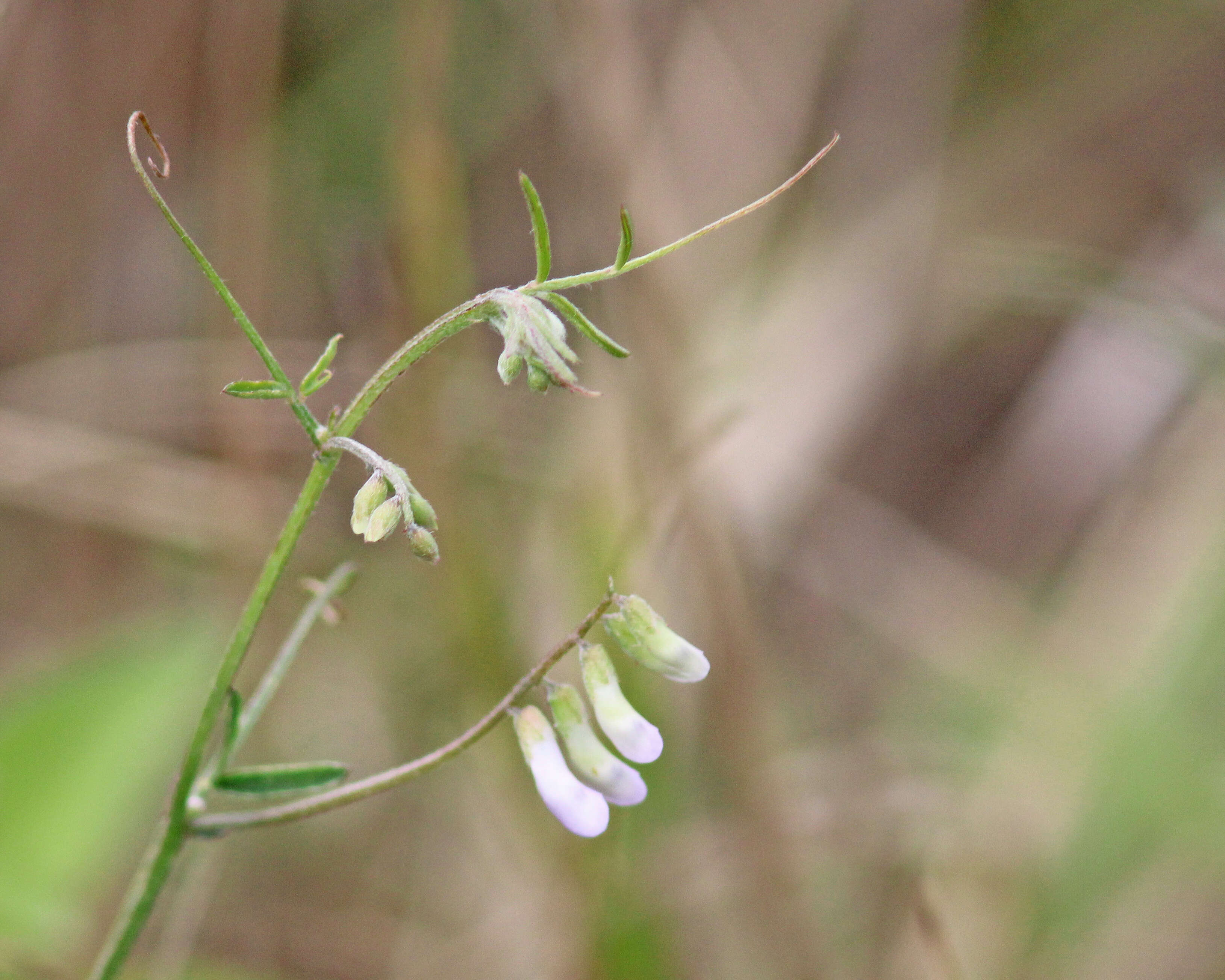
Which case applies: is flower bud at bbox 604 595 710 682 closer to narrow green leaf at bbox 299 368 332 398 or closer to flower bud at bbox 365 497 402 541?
flower bud at bbox 365 497 402 541

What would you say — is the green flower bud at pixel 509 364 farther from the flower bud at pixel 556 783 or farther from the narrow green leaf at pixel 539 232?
the flower bud at pixel 556 783

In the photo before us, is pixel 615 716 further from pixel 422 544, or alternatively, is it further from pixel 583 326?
pixel 583 326

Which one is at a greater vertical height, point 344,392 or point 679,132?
point 679,132

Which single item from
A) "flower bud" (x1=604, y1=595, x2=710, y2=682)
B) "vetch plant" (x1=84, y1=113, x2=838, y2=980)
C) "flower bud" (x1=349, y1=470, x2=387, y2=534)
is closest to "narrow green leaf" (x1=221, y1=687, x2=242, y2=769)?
"vetch plant" (x1=84, y1=113, x2=838, y2=980)

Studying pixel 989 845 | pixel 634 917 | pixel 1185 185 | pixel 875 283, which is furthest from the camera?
pixel 1185 185

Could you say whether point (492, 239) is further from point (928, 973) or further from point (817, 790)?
point (928, 973)

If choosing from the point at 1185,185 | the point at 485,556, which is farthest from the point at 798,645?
the point at 1185,185

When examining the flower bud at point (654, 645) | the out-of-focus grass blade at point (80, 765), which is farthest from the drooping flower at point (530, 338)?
the out-of-focus grass blade at point (80, 765)
